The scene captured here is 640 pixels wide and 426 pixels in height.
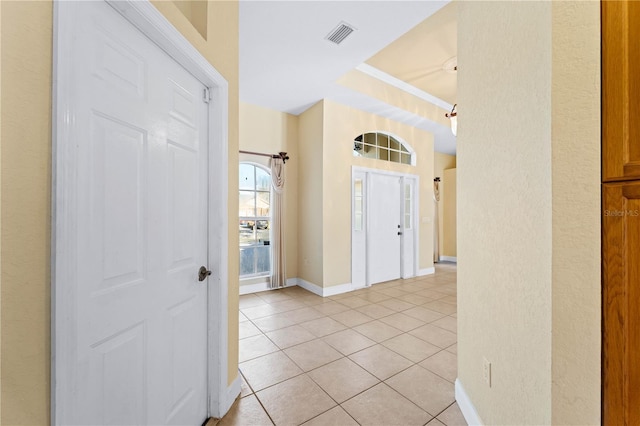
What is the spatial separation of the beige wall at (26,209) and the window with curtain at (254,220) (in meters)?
3.69

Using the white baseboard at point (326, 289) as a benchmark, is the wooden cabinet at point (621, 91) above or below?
above

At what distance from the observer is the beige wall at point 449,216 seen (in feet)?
24.0

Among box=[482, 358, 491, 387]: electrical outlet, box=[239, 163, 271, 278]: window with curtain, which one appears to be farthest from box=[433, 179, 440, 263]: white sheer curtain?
box=[482, 358, 491, 387]: electrical outlet

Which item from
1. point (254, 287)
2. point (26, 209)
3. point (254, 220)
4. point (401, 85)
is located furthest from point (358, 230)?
point (26, 209)

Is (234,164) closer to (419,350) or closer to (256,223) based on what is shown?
(419,350)

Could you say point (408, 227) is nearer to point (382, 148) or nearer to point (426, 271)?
point (426, 271)

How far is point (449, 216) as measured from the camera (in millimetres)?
7406

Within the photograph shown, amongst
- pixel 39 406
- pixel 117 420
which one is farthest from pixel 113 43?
pixel 117 420

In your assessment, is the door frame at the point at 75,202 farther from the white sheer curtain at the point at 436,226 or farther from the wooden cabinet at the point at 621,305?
the white sheer curtain at the point at 436,226

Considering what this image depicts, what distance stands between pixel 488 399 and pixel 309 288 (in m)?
3.36

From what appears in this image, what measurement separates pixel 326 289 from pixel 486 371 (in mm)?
2957

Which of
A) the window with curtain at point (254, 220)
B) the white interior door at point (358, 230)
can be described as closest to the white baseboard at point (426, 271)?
the white interior door at point (358, 230)

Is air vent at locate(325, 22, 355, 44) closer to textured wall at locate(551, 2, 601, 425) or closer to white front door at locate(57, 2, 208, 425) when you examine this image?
white front door at locate(57, 2, 208, 425)

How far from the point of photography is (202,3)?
5.17 ft
